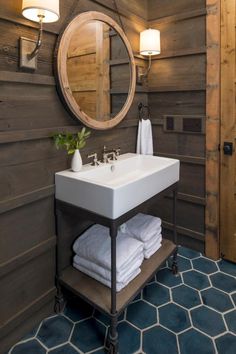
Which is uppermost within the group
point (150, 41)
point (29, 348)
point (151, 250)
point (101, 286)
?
point (150, 41)

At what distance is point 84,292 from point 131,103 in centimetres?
149

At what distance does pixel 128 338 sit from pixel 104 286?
1.04 feet

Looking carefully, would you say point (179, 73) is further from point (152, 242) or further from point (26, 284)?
point (26, 284)

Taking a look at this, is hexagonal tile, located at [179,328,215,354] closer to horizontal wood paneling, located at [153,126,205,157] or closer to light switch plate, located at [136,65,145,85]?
horizontal wood paneling, located at [153,126,205,157]

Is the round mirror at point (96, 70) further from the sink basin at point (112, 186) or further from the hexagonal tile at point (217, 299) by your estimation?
the hexagonal tile at point (217, 299)

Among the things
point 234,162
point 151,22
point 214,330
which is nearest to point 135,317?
point 214,330

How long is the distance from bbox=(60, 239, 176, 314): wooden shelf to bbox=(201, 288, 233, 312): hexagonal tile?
1.26 ft

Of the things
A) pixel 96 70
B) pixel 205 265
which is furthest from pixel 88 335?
pixel 96 70

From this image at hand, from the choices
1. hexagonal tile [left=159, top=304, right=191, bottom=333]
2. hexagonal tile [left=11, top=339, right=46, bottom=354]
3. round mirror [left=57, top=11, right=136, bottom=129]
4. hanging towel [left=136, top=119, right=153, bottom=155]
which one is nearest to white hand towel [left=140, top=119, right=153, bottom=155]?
hanging towel [left=136, top=119, right=153, bottom=155]

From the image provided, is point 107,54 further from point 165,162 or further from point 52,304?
point 52,304

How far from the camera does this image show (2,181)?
1.45 m

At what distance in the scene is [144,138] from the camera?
97.8 inches

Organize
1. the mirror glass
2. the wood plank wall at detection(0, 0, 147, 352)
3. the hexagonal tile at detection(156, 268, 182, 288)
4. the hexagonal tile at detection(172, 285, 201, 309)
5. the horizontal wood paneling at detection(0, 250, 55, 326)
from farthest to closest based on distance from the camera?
1. the hexagonal tile at detection(156, 268, 182, 288)
2. the hexagonal tile at detection(172, 285, 201, 309)
3. the mirror glass
4. the horizontal wood paneling at detection(0, 250, 55, 326)
5. the wood plank wall at detection(0, 0, 147, 352)

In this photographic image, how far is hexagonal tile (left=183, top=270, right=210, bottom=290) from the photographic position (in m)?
2.06
